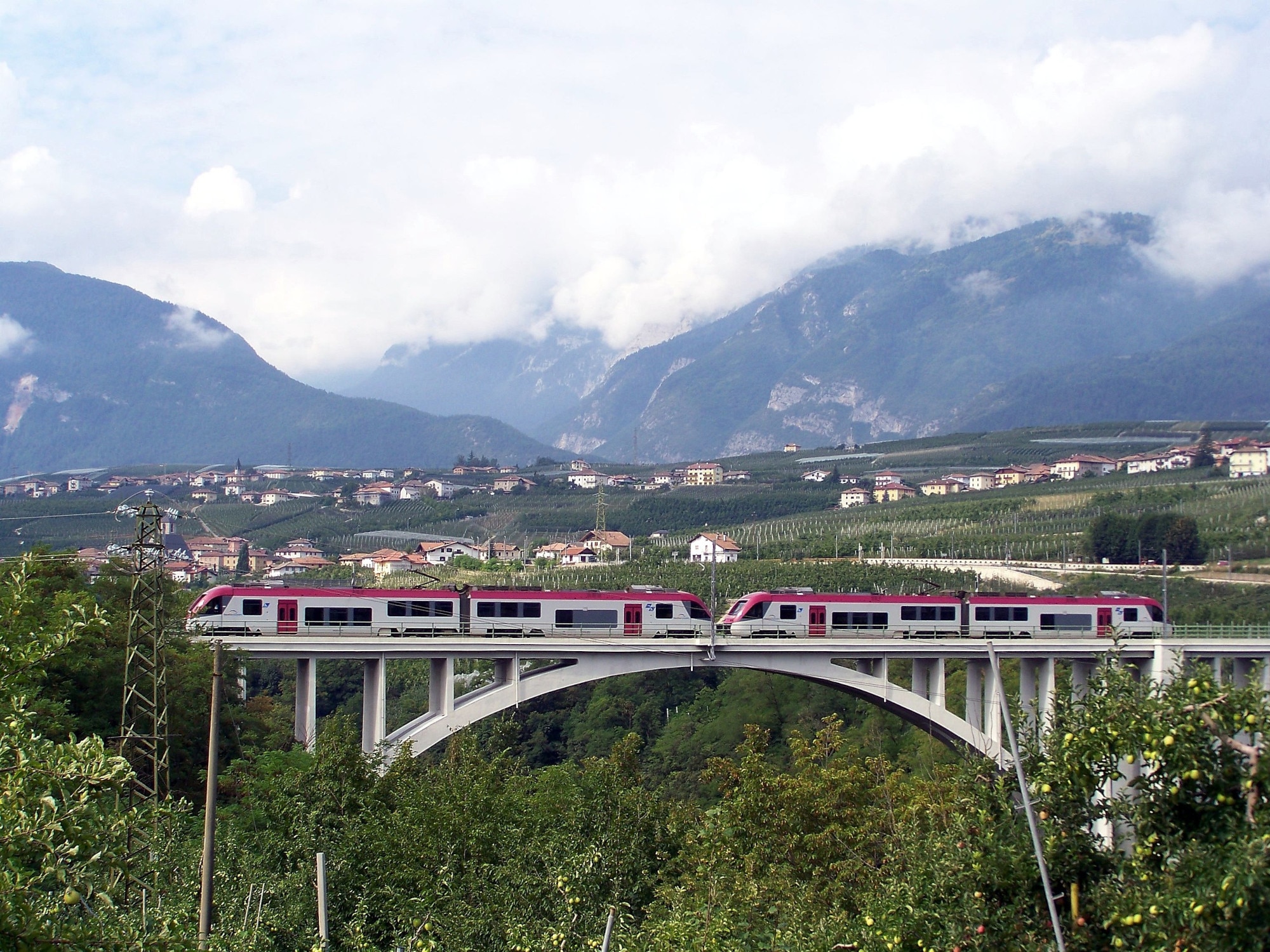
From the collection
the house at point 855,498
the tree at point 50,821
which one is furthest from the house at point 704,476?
the tree at point 50,821

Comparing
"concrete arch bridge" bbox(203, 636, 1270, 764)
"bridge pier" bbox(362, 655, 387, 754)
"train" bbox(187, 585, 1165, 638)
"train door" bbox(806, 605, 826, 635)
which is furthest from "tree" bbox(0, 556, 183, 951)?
"train door" bbox(806, 605, 826, 635)

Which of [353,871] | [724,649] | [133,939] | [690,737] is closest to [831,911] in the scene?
[353,871]

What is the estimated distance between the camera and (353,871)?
19.7 meters

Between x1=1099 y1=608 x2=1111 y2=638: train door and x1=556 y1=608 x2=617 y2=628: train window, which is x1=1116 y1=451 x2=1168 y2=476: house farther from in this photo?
x1=556 y1=608 x2=617 y2=628: train window

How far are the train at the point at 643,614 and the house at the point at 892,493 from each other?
298 ft

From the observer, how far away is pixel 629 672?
36406 millimetres

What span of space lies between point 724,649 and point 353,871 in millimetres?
18140

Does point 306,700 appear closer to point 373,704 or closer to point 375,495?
point 373,704

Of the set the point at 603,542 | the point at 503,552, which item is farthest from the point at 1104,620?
the point at 503,552

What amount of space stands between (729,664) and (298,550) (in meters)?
79.5

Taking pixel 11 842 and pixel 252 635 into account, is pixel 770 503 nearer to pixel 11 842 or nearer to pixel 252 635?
pixel 252 635

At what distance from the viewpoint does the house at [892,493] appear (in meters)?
134

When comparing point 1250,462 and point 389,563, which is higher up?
point 1250,462

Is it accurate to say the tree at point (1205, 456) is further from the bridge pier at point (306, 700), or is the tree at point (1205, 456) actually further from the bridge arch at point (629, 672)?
the bridge pier at point (306, 700)
